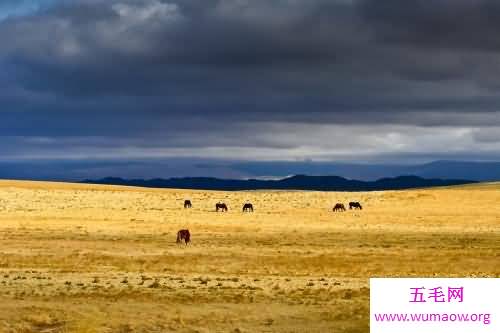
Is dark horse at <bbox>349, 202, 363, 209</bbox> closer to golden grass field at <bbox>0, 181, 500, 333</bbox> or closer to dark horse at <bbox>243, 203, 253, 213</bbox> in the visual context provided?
golden grass field at <bbox>0, 181, 500, 333</bbox>

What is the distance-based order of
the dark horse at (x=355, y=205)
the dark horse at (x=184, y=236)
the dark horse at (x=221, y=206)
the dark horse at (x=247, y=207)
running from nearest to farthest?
the dark horse at (x=184, y=236) → the dark horse at (x=247, y=207) → the dark horse at (x=221, y=206) → the dark horse at (x=355, y=205)

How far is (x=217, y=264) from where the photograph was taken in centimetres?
3381

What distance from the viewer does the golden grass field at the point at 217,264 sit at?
21.5 m

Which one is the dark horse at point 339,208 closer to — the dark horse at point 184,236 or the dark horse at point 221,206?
the dark horse at point 221,206

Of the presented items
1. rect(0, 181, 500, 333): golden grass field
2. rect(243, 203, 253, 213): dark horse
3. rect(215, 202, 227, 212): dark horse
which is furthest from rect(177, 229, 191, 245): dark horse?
rect(215, 202, 227, 212): dark horse

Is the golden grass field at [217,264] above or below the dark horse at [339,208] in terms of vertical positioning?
below

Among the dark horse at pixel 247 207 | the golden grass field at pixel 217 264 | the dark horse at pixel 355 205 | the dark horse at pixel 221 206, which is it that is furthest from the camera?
the dark horse at pixel 355 205

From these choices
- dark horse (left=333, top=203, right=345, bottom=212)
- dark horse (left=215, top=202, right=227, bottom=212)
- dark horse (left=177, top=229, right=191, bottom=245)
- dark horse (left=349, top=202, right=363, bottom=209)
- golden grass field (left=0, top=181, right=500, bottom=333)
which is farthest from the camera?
dark horse (left=349, top=202, right=363, bottom=209)

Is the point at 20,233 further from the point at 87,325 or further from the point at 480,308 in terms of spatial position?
the point at 480,308

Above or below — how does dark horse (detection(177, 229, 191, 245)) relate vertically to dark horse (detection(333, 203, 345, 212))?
below

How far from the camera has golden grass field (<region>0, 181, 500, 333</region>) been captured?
2155 cm

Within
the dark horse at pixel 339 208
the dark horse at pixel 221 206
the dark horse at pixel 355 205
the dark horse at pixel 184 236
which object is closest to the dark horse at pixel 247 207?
the dark horse at pixel 221 206

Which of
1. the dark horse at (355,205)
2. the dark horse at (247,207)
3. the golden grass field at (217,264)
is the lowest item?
the golden grass field at (217,264)

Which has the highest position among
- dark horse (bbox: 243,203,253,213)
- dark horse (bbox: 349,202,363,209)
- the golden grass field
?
dark horse (bbox: 349,202,363,209)
